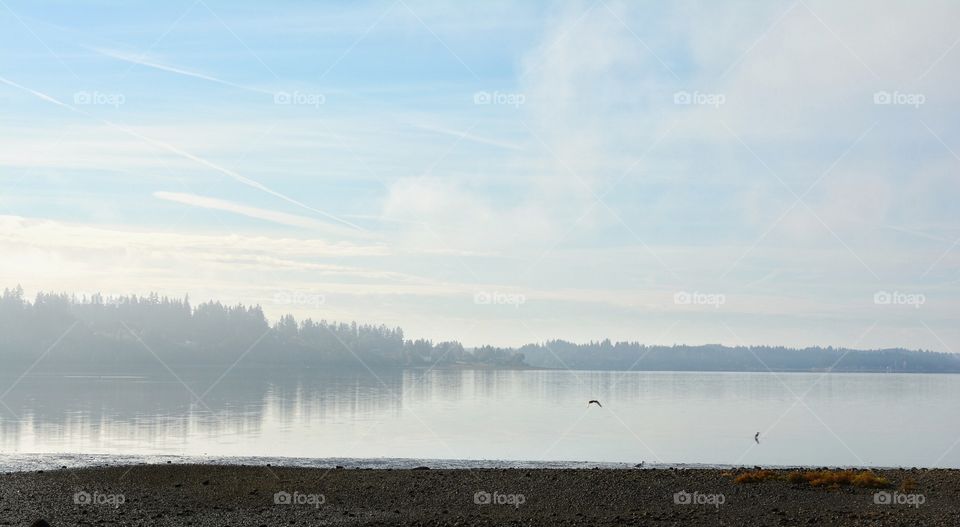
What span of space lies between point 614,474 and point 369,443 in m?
20.5

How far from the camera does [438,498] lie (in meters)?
Result: 26.8

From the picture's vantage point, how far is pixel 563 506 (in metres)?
25.7

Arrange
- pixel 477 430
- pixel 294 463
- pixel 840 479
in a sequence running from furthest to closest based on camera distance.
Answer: pixel 477 430, pixel 294 463, pixel 840 479

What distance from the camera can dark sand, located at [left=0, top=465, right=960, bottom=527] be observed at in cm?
2345

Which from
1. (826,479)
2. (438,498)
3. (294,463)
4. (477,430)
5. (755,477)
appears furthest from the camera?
(477,430)

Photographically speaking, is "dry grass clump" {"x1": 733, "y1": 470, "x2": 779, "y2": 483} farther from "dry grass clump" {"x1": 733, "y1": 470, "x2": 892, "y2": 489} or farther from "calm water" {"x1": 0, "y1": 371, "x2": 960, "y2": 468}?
"calm water" {"x1": 0, "y1": 371, "x2": 960, "y2": 468}

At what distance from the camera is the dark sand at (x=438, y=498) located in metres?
23.5

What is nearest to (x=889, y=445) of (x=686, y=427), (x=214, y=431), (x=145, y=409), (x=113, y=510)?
(x=686, y=427)

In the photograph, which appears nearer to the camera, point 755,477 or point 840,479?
point 840,479

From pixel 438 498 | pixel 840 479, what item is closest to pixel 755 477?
pixel 840 479

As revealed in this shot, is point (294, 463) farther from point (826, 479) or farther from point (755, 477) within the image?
point (826, 479)

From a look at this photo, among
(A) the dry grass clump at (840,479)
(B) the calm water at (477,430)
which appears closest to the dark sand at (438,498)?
(A) the dry grass clump at (840,479)

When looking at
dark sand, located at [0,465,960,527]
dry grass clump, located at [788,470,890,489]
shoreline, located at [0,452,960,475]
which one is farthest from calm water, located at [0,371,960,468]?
dry grass clump, located at [788,470,890,489]

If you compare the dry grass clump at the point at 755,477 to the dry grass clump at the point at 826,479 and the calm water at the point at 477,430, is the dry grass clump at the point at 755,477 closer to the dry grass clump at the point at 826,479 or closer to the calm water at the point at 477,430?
the dry grass clump at the point at 826,479
